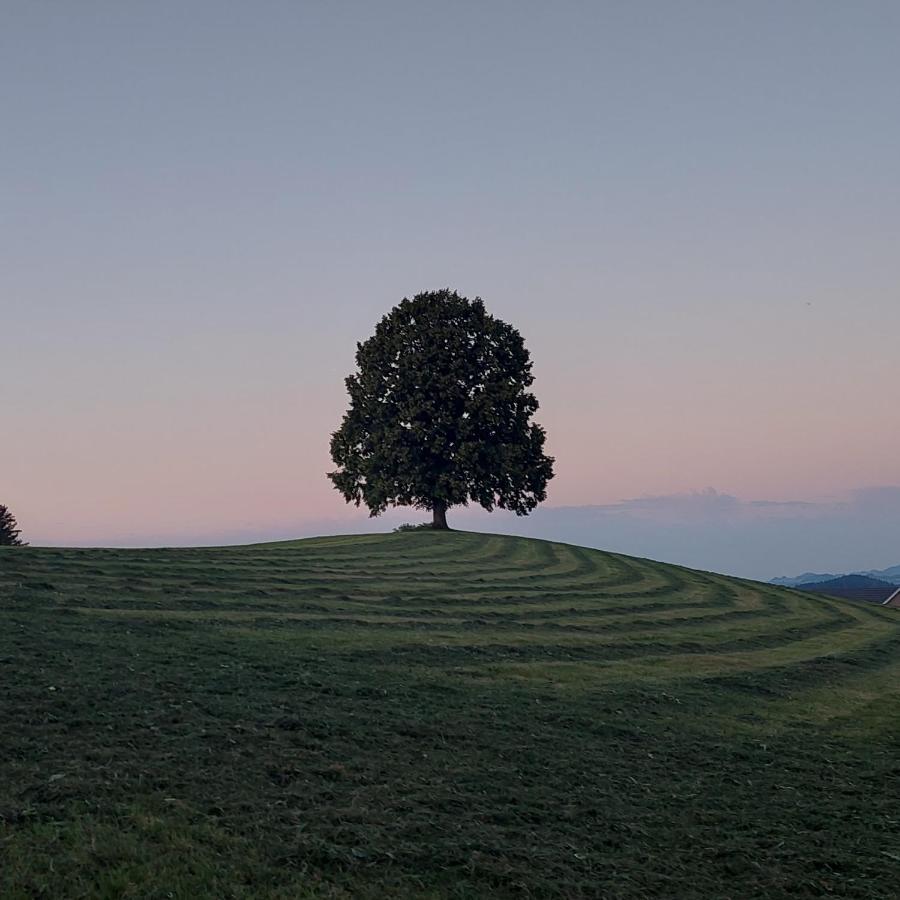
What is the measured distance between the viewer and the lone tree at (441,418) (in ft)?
151

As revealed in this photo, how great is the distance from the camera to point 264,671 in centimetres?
1350

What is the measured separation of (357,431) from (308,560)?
65.0ft

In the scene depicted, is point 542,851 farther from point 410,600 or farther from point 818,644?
point 818,644

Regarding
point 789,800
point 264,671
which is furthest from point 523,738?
point 264,671

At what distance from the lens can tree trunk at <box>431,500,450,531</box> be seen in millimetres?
47438

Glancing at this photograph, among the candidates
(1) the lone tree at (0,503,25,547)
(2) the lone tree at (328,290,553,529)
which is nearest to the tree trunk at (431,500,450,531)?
(2) the lone tree at (328,290,553,529)

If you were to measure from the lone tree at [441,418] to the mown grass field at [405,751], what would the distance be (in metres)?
23.6

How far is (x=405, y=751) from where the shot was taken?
34.1ft

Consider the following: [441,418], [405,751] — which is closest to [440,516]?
[441,418]

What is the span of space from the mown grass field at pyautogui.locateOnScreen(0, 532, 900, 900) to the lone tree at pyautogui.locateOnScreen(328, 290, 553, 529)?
2357 centimetres

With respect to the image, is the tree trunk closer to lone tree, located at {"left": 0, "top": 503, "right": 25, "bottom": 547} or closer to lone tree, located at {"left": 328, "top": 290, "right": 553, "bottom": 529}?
lone tree, located at {"left": 328, "top": 290, "right": 553, "bottom": 529}

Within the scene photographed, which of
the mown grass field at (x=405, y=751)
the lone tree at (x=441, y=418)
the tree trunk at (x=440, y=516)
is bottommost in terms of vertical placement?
the mown grass field at (x=405, y=751)

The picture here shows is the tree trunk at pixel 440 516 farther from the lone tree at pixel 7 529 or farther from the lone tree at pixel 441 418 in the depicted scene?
the lone tree at pixel 7 529

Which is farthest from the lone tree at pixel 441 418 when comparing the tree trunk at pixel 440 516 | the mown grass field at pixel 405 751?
the mown grass field at pixel 405 751
